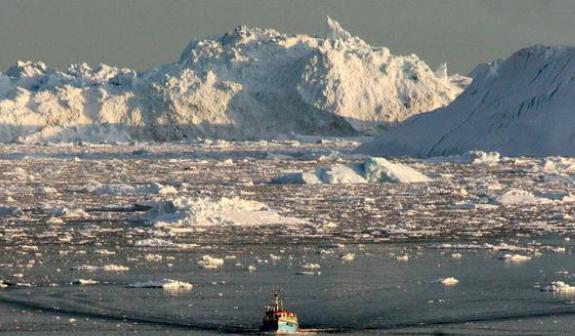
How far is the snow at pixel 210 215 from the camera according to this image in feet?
69.3

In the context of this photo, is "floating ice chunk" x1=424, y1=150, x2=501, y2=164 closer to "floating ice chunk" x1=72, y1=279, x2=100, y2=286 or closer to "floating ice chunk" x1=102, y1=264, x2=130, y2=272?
"floating ice chunk" x1=102, y1=264, x2=130, y2=272

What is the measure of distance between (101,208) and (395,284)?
10366 mm

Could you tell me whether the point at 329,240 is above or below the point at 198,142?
below

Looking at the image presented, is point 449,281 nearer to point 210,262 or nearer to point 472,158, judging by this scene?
point 210,262

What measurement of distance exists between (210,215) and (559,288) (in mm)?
7869

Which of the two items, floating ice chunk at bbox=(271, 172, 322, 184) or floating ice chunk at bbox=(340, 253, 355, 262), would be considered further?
floating ice chunk at bbox=(271, 172, 322, 184)

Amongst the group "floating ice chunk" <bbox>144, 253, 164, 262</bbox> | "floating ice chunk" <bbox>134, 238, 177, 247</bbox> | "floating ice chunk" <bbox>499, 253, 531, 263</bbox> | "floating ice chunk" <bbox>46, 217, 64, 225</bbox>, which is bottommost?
"floating ice chunk" <bbox>144, 253, 164, 262</bbox>

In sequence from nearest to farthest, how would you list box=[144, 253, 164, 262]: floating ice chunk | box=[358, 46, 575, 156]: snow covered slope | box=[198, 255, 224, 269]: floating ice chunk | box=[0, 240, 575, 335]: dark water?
1. box=[0, 240, 575, 335]: dark water
2. box=[198, 255, 224, 269]: floating ice chunk
3. box=[144, 253, 164, 262]: floating ice chunk
4. box=[358, 46, 575, 156]: snow covered slope

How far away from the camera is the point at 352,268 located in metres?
16.3

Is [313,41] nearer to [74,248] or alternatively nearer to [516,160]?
[516,160]

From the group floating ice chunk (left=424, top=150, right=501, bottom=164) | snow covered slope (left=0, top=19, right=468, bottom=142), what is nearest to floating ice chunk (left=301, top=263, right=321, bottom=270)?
floating ice chunk (left=424, top=150, right=501, bottom=164)

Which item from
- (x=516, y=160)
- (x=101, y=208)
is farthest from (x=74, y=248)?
(x=516, y=160)

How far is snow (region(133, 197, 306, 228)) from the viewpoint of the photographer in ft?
69.3

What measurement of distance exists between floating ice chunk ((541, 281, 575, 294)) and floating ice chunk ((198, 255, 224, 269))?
4067mm
